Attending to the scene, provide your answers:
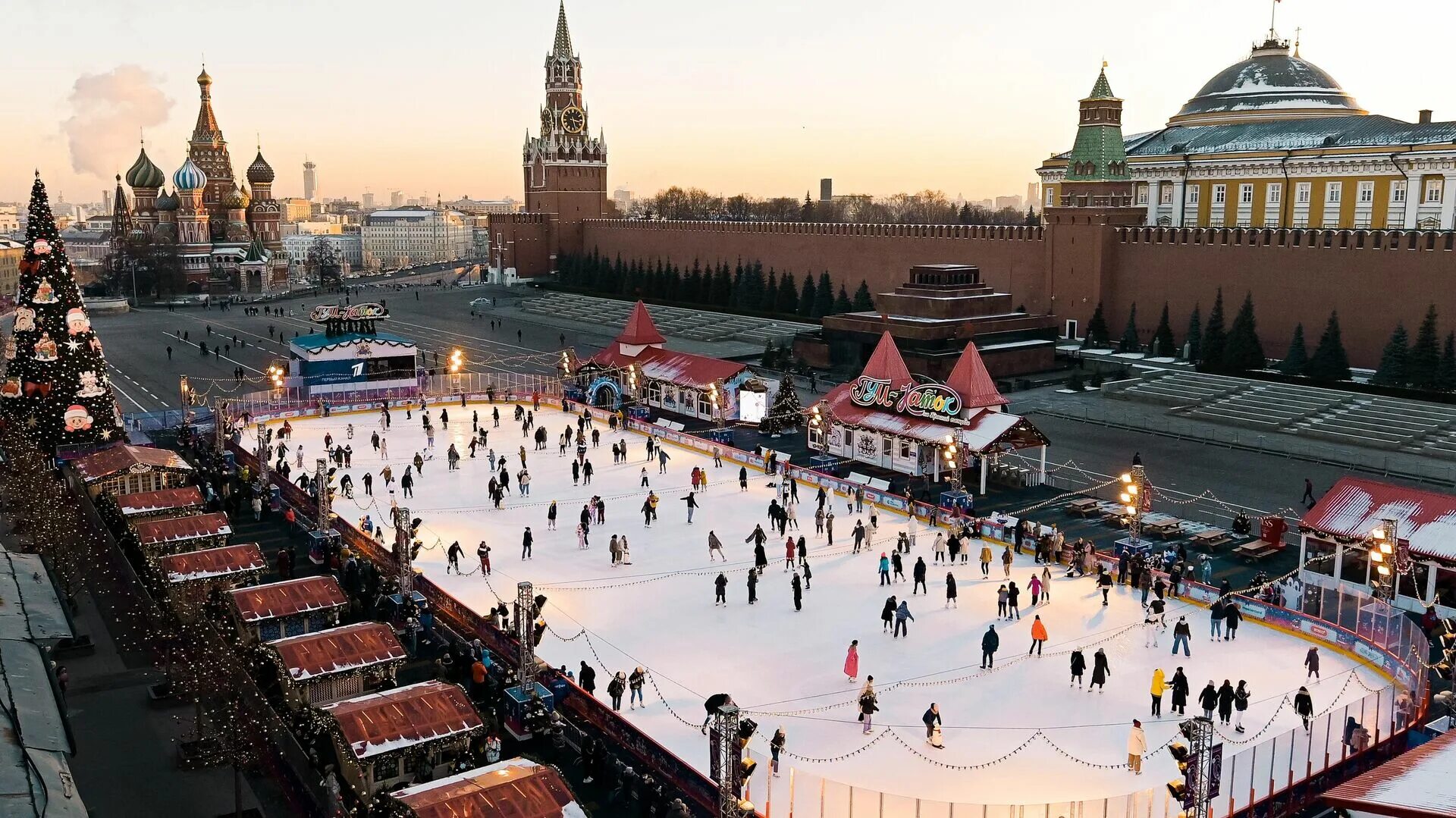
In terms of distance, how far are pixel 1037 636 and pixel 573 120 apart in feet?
200

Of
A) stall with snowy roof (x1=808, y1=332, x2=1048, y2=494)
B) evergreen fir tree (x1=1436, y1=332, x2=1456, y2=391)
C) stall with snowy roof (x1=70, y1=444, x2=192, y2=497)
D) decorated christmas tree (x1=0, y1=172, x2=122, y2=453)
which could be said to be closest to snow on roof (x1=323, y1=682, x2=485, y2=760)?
stall with snowy roof (x1=70, y1=444, x2=192, y2=497)

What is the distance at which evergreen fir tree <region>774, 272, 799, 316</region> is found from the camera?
5172 centimetres

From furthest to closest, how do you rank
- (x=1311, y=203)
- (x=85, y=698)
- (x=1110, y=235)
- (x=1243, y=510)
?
(x=1311, y=203)
(x=1110, y=235)
(x=1243, y=510)
(x=85, y=698)

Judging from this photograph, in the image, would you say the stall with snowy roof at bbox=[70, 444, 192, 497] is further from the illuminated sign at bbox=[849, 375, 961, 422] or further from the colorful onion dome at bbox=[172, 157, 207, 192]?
the colorful onion dome at bbox=[172, 157, 207, 192]

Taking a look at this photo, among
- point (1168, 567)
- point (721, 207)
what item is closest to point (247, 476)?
point (1168, 567)

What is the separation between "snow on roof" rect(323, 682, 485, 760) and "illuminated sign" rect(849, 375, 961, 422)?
14.5 meters

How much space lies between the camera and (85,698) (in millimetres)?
12836

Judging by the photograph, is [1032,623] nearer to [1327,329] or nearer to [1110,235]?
[1327,329]

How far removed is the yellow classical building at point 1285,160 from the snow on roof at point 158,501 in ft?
120

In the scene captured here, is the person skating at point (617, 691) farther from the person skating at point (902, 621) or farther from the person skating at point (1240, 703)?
the person skating at point (1240, 703)

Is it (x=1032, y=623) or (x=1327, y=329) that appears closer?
(x=1032, y=623)

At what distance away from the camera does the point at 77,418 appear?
73.7ft

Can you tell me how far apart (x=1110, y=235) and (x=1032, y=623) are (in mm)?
28726

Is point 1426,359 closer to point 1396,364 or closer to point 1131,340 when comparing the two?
point 1396,364
